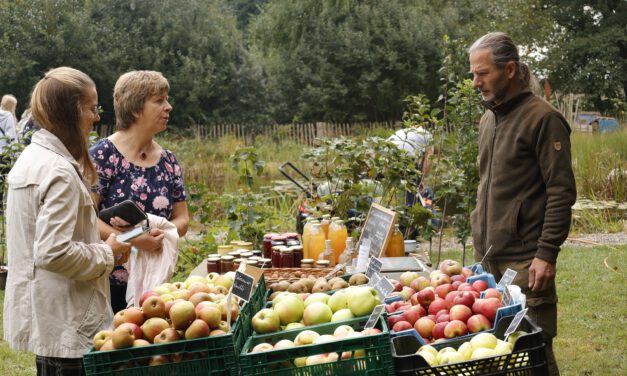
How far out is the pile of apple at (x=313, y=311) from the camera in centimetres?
278

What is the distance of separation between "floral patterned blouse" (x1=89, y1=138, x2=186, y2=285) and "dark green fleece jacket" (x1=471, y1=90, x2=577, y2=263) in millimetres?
1589

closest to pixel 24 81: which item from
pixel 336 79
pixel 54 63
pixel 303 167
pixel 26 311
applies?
pixel 54 63

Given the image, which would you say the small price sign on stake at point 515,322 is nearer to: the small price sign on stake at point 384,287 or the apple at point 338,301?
the small price sign on stake at point 384,287

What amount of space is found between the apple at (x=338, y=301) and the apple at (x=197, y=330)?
0.62m

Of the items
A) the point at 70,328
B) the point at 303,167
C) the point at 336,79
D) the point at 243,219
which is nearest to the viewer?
the point at 70,328

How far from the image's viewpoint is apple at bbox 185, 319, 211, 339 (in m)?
2.43

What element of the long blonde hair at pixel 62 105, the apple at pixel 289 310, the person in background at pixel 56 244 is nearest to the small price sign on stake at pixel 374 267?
the apple at pixel 289 310

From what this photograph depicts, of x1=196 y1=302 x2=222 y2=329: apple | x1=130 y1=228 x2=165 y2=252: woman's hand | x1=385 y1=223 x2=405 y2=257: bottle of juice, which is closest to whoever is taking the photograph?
x1=196 y1=302 x2=222 y2=329: apple

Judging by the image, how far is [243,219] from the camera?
6004 millimetres

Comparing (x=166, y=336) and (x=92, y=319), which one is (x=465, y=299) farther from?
(x=92, y=319)

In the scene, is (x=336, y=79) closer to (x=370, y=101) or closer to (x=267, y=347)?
(x=370, y=101)

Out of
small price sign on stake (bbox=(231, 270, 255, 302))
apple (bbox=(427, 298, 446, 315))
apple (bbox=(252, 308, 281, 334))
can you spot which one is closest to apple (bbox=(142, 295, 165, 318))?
small price sign on stake (bbox=(231, 270, 255, 302))

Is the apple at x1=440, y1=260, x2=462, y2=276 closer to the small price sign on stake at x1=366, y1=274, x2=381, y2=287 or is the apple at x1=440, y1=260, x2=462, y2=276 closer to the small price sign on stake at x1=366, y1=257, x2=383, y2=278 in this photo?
the small price sign on stake at x1=366, y1=257, x2=383, y2=278

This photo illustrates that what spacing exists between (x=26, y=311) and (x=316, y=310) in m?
1.08
